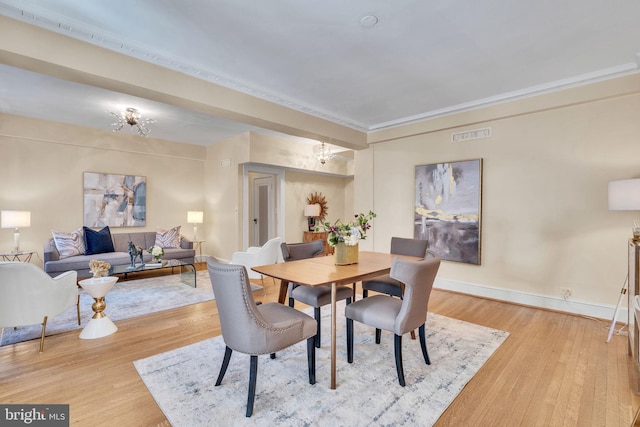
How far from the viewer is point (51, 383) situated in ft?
6.81

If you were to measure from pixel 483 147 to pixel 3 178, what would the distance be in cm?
722

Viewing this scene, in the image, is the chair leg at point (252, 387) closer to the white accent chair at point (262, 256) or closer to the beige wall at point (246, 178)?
the white accent chair at point (262, 256)

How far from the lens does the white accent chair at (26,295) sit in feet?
7.73

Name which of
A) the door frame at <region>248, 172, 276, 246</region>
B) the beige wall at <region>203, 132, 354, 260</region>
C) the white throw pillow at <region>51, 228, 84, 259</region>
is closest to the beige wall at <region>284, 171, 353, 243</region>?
the beige wall at <region>203, 132, 354, 260</region>

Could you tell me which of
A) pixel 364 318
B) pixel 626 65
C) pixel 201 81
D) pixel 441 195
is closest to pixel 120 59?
pixel 201 81

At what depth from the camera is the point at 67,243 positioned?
186 inches

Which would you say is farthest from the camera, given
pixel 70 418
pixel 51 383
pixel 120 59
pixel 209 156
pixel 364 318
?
pixel 209 156

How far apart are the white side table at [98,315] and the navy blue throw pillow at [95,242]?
2.48 meters

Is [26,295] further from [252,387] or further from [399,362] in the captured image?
[399,362]

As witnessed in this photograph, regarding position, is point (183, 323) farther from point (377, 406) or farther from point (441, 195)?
point (441, 195)

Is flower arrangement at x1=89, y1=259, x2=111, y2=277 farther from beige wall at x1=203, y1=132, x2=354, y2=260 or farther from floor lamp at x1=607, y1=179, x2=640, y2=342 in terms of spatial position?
floor lamp at x1=607, y1=179, x2=640, y2=342

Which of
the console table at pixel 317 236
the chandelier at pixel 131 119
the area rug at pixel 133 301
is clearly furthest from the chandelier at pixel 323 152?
the chandelier at pixel 131 119

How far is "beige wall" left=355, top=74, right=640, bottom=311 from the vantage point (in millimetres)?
3215

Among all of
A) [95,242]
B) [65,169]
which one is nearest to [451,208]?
[95,242]
